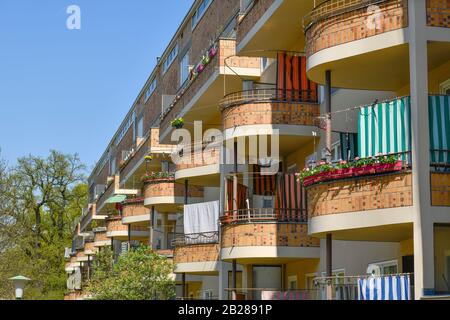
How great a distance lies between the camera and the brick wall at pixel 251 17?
24.7m

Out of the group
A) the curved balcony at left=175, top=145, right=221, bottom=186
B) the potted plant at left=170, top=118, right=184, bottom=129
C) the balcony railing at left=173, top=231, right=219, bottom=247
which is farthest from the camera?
the potted plant at left=170, top=118, right=184, bottom=129

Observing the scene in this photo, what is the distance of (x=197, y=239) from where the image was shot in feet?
109

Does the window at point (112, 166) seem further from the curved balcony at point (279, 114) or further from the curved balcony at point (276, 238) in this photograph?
the curved balcony at point (276, 238)

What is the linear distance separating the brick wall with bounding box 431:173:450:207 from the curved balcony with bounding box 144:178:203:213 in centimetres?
2246

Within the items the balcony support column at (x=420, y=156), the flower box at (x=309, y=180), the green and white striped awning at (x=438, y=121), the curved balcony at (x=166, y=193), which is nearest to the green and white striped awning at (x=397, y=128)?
the green and white striped awning at (x=438, y=121)

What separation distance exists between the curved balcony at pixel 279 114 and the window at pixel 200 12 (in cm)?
1505

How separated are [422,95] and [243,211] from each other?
10.9m

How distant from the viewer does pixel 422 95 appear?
670 inches

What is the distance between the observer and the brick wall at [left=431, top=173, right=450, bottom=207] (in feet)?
54.7

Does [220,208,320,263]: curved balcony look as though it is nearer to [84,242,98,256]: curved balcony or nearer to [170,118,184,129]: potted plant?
[170,118,184,129]: potted plant

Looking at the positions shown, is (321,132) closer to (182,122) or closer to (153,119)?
(182,122)

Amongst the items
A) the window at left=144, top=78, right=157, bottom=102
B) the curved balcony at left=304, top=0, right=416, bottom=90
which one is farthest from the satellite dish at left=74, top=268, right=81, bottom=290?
the curved balcony at left=304, top=0, right=416, bottom=90
